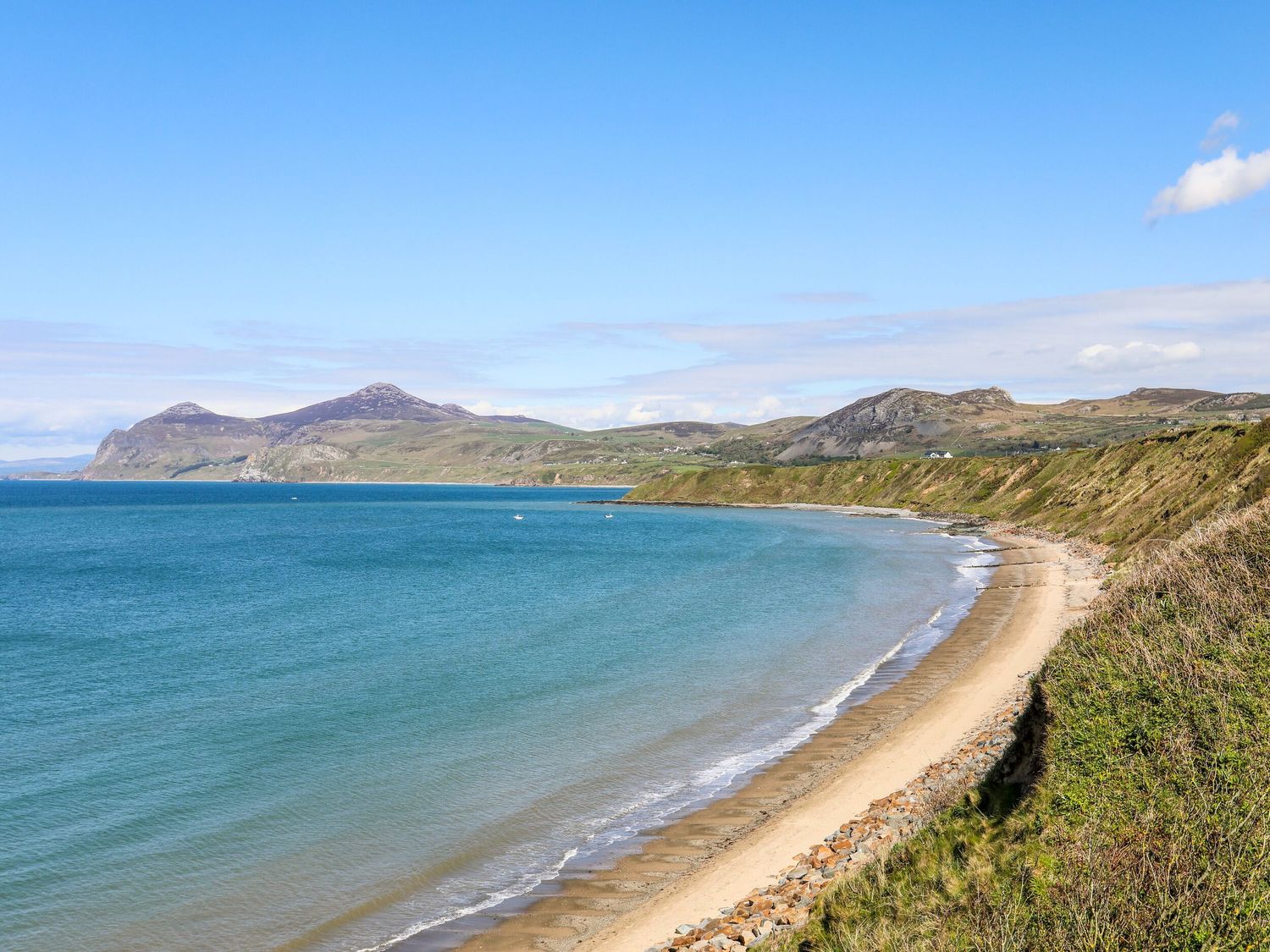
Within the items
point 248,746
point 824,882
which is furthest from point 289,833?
point 824,882

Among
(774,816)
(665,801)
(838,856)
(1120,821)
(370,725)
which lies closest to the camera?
(1120,821)

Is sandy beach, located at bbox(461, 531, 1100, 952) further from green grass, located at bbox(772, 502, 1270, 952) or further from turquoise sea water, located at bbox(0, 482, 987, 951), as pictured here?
green grass, located at bbox(772, 502, 1270, 952)

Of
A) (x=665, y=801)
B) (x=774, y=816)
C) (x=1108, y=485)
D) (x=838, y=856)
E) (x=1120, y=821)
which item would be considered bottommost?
(x=665, y=801)

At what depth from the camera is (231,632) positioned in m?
49.4

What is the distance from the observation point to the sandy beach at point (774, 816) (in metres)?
16.5

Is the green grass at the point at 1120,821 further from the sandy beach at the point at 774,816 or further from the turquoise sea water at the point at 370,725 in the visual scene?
the turquoise sea water at the point at 370,725

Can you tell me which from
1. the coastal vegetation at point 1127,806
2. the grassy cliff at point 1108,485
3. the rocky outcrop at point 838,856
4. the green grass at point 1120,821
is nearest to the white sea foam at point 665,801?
the rocky outcrop at point 838,856

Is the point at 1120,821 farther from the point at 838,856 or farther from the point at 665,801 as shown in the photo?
the point at 665,801

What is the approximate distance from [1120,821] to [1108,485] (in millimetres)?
95543

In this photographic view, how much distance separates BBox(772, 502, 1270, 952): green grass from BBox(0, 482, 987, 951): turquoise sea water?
915 cm

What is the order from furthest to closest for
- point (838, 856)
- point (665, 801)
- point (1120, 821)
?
point (665, 801)
point (838, 856)
point (1120, 821)

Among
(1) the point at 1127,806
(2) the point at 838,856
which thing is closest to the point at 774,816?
(2) the point at 838,856

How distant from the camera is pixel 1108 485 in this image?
94438 millimetres

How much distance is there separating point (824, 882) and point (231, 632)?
43.3 meters
